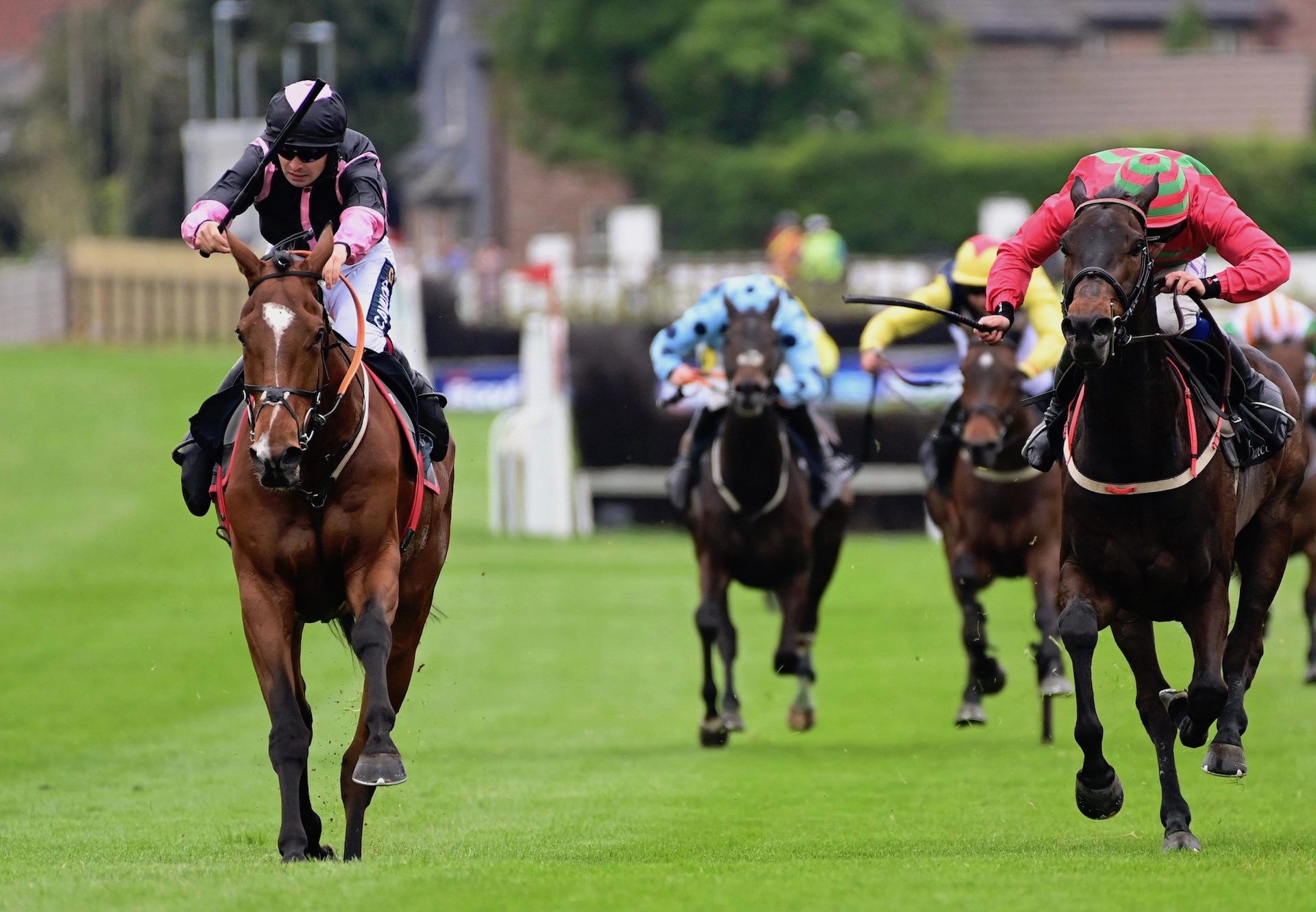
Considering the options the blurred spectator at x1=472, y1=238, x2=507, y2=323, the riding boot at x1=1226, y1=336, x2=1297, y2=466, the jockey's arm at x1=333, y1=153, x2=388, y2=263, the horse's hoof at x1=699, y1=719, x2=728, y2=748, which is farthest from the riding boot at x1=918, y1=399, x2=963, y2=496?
the blurred spectator at x1=472, y1=238, x2=507, y2=323

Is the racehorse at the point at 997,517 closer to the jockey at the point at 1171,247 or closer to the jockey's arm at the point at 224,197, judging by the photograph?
the jockey at the point at 1171,247

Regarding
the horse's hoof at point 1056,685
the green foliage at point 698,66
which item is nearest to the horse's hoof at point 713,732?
the horse's hoof at point 1056,685

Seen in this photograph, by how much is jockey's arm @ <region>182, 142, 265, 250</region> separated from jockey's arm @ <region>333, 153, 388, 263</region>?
0.32m

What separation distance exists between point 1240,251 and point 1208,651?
Result: 132 cm

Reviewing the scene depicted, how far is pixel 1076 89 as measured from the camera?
59125 mm

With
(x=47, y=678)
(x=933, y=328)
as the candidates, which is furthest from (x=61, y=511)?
(x=47, y=678)

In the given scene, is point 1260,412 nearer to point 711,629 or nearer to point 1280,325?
point 711,629

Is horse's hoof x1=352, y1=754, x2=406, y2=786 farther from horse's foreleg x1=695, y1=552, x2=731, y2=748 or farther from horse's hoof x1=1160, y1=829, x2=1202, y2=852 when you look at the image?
horse's foreleg x1=695, y1=552, x2=731, y2=748

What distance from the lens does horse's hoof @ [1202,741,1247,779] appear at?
7.89m

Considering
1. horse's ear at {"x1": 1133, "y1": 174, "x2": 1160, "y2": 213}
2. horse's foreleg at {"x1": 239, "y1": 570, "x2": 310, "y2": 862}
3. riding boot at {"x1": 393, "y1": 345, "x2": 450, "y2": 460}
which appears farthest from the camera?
riding boot at {"x1": 393, "y1": 345, "x2": 450, "y2": 460}

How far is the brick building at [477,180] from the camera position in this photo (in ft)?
194

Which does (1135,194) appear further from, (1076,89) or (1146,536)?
(1076,89)

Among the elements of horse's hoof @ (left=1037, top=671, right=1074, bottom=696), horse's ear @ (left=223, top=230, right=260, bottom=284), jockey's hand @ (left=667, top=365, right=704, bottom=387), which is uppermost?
horse's ear @ (left=223, top=230, right=260, bottom=284)

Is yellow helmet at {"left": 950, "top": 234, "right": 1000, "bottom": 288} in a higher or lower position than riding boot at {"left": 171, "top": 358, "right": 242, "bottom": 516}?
higher
